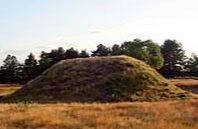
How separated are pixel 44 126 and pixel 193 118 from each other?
689cm

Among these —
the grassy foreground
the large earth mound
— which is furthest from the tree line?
the grassy foreground

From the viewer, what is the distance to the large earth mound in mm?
49906

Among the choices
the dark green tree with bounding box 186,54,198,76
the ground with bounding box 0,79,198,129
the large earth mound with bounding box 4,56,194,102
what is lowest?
the ground with bounding box 0,79,198,129

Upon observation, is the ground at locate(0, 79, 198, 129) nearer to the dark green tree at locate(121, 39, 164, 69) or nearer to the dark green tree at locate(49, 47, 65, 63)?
the dark green tree at locate(121, 39, 164, 69)

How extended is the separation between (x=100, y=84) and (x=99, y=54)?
260 feet

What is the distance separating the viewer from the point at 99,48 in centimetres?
13275

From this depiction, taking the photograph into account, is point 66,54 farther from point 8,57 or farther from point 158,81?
point 158,81

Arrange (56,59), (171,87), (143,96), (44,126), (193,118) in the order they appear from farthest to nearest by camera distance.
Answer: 1. (56,59)
2. (171,87)
3. (143,96)
4. (193,118)
5. (44,126)

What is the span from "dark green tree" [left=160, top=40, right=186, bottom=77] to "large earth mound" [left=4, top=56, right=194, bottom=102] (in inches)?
Answer: 2588

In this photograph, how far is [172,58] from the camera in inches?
5103

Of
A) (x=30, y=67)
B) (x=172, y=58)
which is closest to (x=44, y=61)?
(x=30, y=67)

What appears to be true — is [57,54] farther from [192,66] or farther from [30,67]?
[192,66]

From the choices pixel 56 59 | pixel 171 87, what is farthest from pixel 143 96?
pixel 56 59

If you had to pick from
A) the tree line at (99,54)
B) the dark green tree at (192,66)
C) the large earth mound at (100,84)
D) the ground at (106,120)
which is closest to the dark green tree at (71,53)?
the tree line at (99,54)
